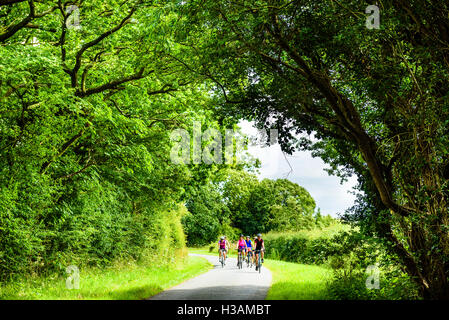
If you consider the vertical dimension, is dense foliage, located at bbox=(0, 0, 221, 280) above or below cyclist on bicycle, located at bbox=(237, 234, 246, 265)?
above

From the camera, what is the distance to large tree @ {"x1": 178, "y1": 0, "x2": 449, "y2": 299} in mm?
6707

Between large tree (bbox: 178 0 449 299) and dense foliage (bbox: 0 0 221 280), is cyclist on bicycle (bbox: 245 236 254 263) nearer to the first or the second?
dense foliage (bbox: 0 0 221 280)

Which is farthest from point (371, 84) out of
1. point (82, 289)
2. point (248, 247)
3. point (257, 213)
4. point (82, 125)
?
point (257, 213)

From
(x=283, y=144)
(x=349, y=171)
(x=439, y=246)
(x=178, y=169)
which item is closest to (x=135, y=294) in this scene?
(x=283, y=144)

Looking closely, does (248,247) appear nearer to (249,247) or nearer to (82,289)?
(249,247)

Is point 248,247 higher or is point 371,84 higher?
point 371,84

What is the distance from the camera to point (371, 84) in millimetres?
7207

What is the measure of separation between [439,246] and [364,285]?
2.48m

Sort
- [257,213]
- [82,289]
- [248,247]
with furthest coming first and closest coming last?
[257,213]
[248,247]
[82,289]

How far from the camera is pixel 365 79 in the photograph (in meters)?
7.41

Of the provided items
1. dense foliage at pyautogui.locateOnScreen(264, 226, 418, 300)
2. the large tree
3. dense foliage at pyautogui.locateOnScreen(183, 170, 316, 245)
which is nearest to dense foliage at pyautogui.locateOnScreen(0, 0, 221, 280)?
the large tree

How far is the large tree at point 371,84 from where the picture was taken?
6.71 m

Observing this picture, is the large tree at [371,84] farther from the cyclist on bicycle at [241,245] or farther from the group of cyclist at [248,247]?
the cyclist on bicycle at [241,245]

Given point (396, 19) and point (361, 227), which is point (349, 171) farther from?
point (396, 19)
